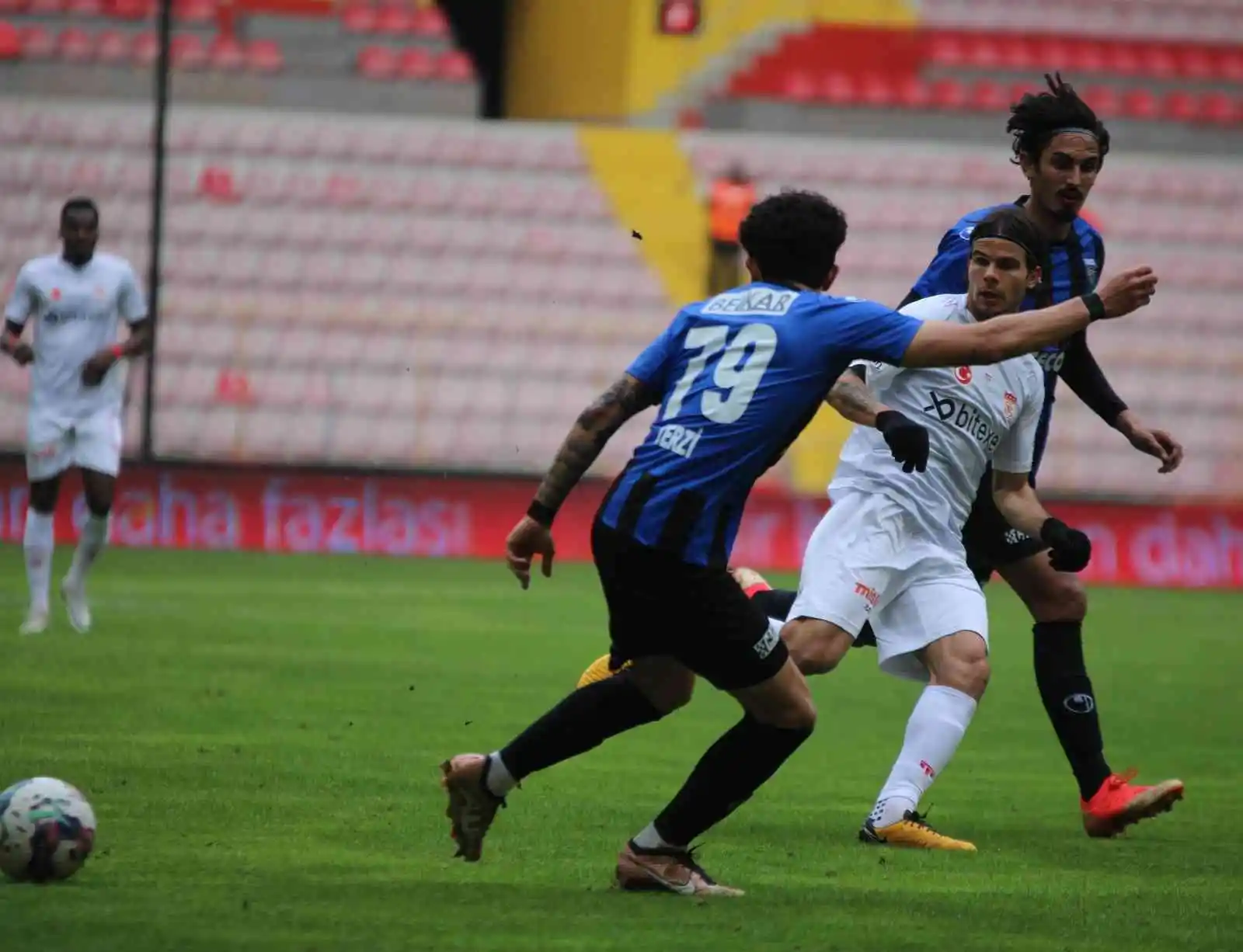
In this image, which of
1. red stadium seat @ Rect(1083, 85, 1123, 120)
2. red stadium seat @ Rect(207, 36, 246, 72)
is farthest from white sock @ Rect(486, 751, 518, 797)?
red stadium seat @ Rect(1083, 85, 1123, 120)

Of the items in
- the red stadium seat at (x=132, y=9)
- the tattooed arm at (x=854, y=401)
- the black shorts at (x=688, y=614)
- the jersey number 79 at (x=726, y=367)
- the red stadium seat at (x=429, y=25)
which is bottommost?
the red stadium seat at (x=132, y=9)

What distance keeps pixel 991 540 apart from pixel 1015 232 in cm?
111

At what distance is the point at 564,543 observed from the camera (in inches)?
765

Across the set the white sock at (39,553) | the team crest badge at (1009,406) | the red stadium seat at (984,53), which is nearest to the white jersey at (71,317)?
the white sock at (39,553)

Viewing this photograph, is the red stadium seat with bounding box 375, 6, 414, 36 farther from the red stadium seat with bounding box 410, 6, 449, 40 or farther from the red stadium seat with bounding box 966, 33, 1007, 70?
the red stadium seat with bounding box 966, 33, 1007, 70

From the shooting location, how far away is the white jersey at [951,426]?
6.82 metres

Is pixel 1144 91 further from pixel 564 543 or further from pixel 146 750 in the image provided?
pixel 146 750

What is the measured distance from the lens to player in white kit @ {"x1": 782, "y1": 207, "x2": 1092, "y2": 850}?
670 cm

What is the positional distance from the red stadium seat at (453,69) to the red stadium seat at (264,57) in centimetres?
159

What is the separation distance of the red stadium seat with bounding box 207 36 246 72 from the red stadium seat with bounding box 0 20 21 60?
1.89m

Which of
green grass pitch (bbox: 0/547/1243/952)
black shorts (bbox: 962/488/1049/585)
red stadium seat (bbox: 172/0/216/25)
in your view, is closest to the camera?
green grass pitch (bbox: 0/547/1243/952)

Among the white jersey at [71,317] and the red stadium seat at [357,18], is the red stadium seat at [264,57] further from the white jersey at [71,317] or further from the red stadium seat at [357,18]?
the white jersey at [71,317]

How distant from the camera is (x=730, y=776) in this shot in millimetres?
5422

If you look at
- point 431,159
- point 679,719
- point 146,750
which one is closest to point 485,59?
point 431,159
